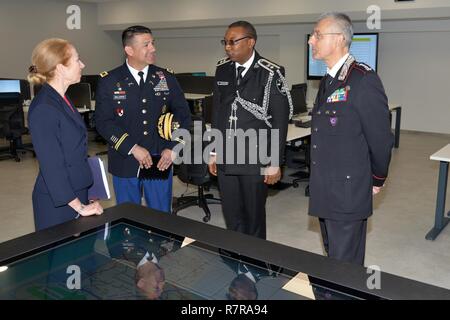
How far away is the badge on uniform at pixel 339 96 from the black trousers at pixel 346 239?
2.06 ft

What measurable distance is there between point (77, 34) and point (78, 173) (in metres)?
11.0

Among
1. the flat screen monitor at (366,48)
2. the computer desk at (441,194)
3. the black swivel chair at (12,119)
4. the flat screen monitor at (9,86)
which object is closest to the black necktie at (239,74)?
the computer desk at (441,194)

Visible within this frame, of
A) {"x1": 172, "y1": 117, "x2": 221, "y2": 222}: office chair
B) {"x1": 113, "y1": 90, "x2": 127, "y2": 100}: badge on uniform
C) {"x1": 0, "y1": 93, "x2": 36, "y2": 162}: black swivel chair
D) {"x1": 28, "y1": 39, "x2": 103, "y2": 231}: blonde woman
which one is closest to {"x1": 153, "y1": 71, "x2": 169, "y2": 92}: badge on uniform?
{"x1": 113, "y1": 90, "x2": 127, "y2": 100}: badge on uniform

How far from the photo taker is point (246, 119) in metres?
2.78

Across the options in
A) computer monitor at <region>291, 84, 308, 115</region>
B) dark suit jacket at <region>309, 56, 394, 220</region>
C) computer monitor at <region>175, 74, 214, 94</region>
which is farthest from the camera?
computer monitor at <region>175, 74, 214, 94</region>

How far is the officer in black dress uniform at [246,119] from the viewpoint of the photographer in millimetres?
2717

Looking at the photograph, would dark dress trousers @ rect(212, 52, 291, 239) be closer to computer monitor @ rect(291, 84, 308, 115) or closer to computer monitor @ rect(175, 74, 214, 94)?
computer monitor @ rect(291, 84, 308, 115)

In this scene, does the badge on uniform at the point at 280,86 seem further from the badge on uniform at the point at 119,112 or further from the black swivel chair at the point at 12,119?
the black swivel chair at the point at 12,119

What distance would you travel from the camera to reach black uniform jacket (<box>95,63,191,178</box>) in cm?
277

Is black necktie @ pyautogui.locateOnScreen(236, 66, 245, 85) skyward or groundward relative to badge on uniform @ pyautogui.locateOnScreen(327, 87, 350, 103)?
skyward

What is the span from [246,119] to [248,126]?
1.8 inches
